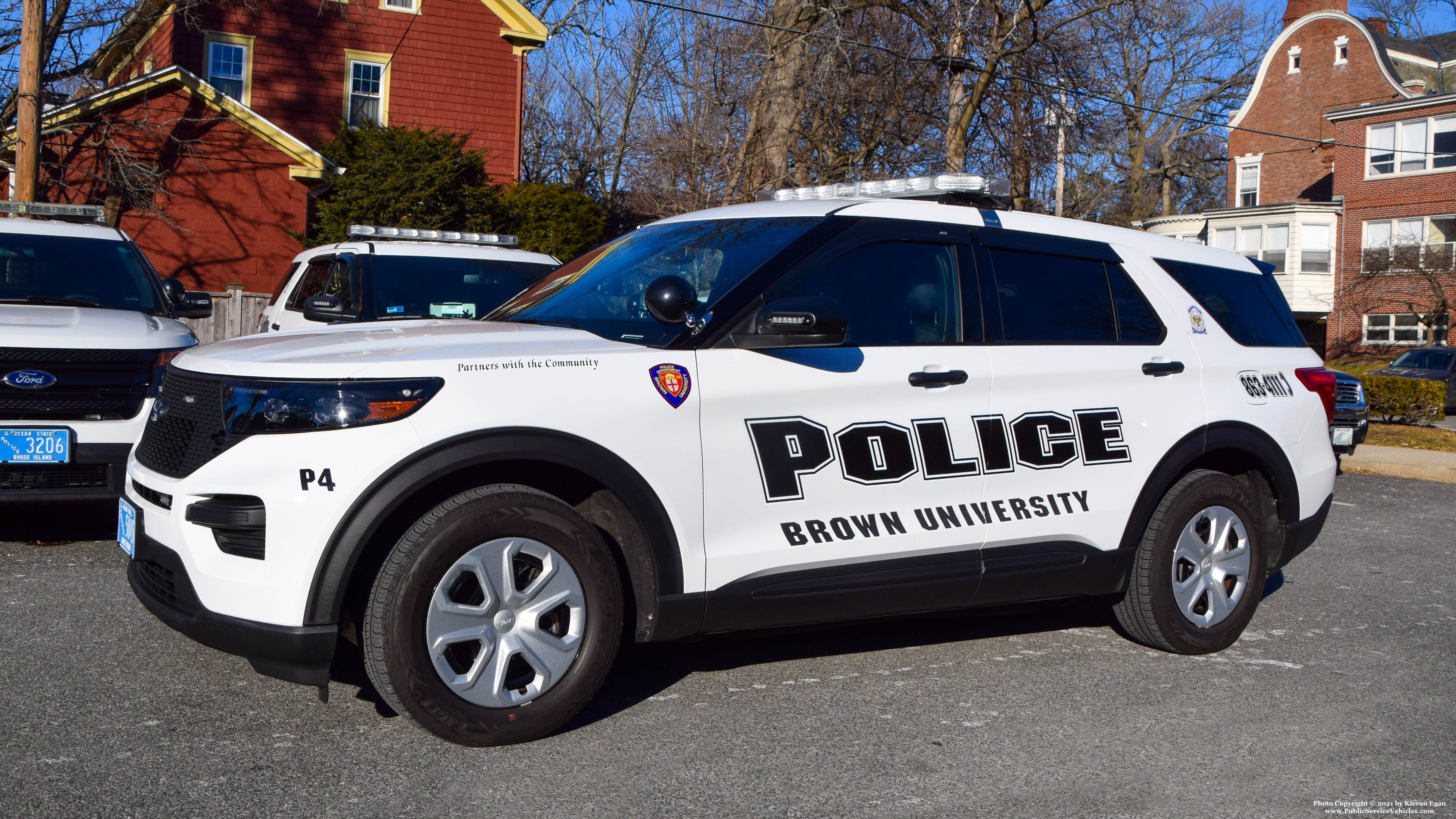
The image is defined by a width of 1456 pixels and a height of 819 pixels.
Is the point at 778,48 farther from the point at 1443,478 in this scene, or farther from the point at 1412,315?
the point at 1412,315

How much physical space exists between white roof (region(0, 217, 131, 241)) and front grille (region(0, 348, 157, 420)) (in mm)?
2209

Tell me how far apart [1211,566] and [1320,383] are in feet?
3.88

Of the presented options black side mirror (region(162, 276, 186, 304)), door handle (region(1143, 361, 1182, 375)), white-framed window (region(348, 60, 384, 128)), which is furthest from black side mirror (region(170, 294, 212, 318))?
white-framed window (region(348, 60, 384, 128))

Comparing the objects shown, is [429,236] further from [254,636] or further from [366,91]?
[366,91]

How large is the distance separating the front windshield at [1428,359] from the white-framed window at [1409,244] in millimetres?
7345

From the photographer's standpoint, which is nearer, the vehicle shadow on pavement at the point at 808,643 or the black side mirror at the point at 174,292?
the vehicle shadow on pavement at the point at 808,643

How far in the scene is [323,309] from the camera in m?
7.82

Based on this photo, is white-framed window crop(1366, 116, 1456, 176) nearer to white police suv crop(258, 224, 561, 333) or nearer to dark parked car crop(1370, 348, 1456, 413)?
dark parked car crop(1370, 348, 1456, 413)

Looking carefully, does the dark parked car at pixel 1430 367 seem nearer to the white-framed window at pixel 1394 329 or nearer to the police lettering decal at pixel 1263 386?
the white-framed window at pixel 1394 329

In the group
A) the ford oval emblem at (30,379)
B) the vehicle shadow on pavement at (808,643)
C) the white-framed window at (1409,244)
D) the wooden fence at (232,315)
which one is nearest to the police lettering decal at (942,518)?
the vehicle shadow on pavement at (808,643)

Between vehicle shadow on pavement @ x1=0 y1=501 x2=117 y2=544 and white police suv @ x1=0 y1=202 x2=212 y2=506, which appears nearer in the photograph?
white police suv @ x1=0 y1=202 x2=212 y2=506

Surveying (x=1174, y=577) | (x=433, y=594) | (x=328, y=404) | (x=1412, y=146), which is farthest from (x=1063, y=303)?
(x=1412, y=146)

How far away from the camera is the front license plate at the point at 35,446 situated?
6.16 metres

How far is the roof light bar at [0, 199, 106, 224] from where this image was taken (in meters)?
8.55
